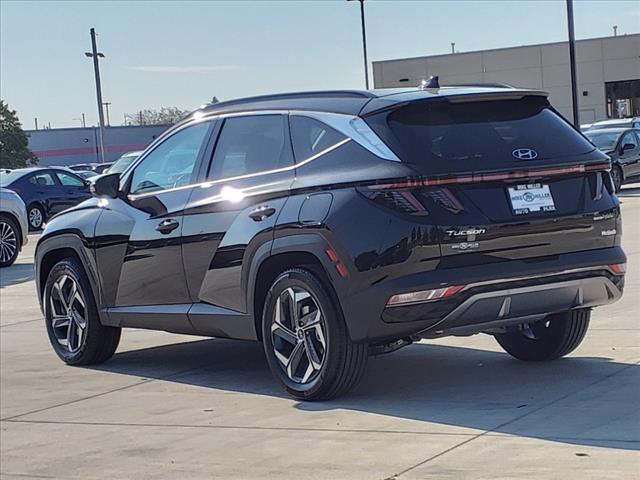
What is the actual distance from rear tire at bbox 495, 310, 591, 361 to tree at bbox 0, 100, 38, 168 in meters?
63.9

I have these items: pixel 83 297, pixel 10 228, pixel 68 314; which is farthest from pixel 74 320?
pixel 10 228

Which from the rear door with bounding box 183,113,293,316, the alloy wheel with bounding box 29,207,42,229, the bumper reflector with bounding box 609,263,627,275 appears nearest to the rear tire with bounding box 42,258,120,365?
the rear door with bounding box 183,113,293,316

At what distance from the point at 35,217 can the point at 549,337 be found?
834 inches

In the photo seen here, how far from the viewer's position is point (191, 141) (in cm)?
813

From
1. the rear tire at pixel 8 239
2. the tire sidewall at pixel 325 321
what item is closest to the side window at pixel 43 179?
the rear tire at pixel 8 239

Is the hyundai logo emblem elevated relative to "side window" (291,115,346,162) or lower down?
lower down

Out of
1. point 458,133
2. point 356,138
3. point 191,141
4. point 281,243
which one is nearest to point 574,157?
point 458,133

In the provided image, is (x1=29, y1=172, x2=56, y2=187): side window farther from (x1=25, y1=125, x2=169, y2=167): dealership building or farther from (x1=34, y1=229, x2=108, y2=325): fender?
(x1=25, y1=125, x2=169, y2=167): dealership building

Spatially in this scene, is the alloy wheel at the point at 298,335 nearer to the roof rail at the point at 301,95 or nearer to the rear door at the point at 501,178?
the rear door at the point at 501,178

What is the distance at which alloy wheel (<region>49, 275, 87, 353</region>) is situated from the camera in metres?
8.96

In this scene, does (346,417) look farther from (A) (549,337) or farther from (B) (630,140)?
(B) (630,140)

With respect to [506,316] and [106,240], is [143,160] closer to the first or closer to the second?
[106,240]

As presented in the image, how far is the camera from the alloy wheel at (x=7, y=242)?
722 inches

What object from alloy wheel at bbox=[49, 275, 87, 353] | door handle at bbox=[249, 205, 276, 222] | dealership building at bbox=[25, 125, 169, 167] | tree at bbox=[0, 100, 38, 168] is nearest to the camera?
door handle at bbox=[249, 205, 276, 222]
